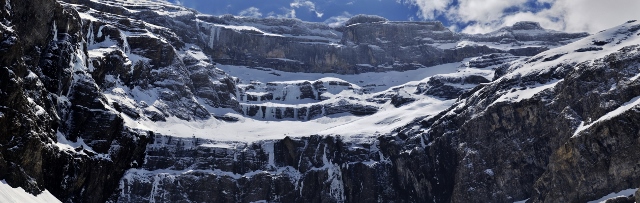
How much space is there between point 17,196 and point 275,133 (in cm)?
8330

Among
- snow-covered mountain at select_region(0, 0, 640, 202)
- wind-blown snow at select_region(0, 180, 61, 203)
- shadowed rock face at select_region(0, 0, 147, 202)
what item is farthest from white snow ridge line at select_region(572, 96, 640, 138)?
wind-blown snow at select_region(0, 180, 61, 203)

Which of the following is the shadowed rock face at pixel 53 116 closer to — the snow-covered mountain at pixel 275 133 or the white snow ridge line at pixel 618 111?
the snow-covered mountain at pixel 275 133

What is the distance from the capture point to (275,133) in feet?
502

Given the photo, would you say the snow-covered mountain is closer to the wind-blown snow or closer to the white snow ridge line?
the white snow ridge line

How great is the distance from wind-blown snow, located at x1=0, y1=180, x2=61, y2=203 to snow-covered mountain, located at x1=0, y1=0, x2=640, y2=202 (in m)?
1.66

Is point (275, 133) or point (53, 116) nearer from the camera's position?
point (53, 116)

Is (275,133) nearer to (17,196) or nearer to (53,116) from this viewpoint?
(53,116)

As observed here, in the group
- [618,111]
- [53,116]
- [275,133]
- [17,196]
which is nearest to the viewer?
[17,196]

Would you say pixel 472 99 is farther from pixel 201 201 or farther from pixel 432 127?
pixel 201 201

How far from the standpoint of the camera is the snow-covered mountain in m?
98.6

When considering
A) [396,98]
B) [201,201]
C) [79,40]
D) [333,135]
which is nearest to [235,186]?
[201,201]

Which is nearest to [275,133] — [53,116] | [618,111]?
[53,116]

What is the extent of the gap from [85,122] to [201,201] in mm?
26371

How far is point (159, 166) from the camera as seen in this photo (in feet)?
425
